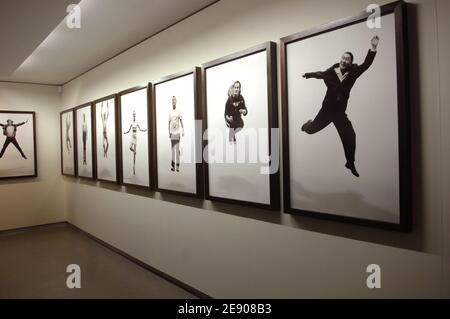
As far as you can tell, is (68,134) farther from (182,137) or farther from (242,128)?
(242,128)

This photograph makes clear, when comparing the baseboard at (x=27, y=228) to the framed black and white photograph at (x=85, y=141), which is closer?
the framed black and white photograph at (x=85, y=141)

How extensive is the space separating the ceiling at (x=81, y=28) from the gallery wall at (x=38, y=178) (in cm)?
103

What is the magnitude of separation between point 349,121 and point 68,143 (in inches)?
189

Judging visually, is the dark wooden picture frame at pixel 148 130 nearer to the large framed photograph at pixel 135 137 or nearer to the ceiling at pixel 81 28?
the large framed photograph at pixel 135 137

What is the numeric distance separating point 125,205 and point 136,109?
118 cm

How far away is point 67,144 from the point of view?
5230mm

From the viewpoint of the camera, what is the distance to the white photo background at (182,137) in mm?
2684

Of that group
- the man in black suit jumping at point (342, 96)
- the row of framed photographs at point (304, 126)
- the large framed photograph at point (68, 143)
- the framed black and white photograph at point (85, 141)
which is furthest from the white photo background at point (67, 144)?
the man in black suit jumping at point (342, 96)

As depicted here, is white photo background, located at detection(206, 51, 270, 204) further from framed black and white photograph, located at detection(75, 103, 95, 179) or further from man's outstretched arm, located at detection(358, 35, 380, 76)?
framed black and white photograph, located at detection(75, 103, 95, 179)

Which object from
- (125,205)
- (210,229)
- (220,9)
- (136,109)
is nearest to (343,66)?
(220,9)

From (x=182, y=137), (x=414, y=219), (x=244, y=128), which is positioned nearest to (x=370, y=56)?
(x=414, y=219)

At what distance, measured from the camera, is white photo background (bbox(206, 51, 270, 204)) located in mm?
2098

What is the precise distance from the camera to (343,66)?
1.66 m
